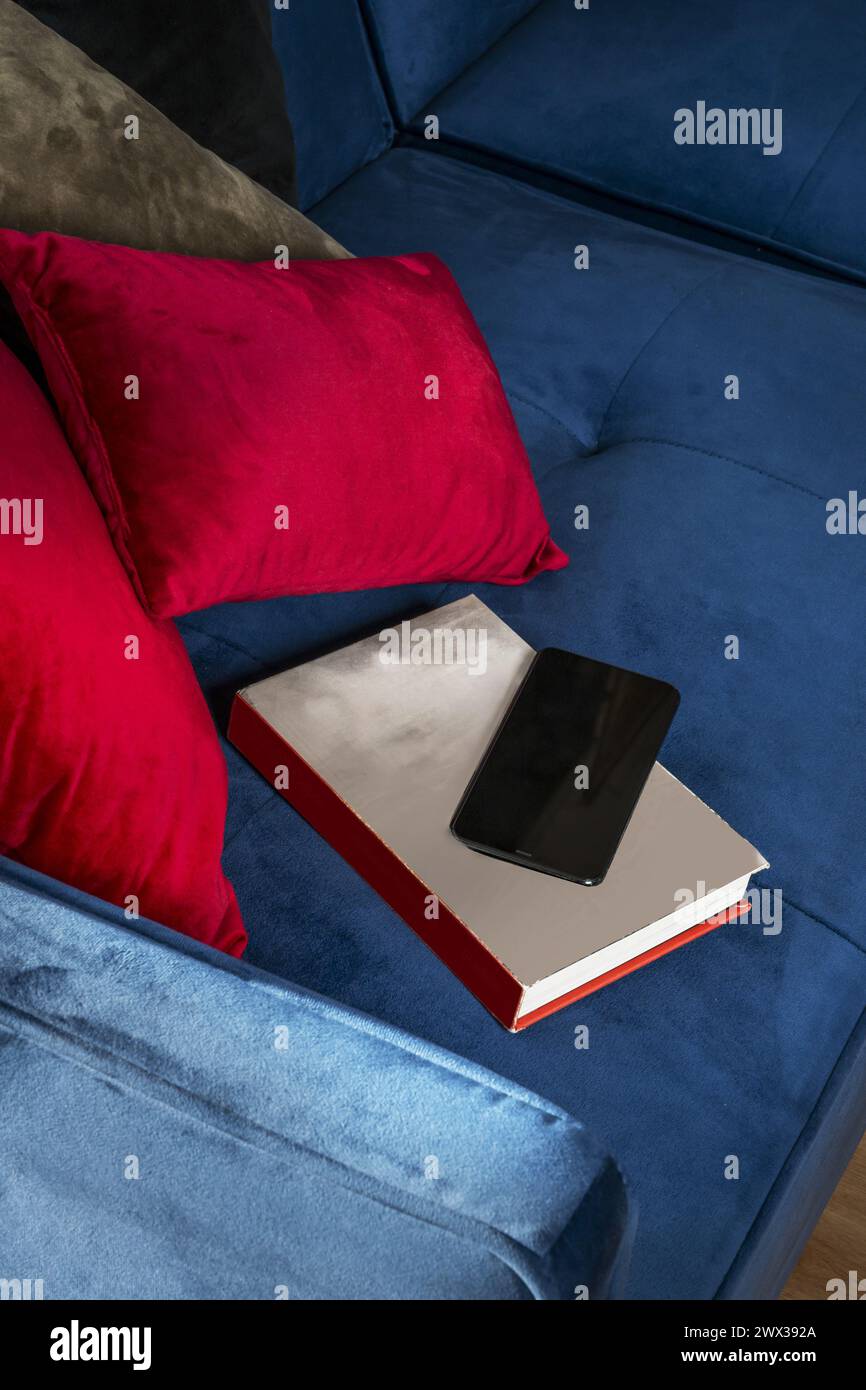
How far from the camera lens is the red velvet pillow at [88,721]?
27.4 inches

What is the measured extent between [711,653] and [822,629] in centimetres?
11

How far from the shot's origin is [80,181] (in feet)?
3.29

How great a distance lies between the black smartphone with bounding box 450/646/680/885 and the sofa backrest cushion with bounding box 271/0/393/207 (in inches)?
30.6

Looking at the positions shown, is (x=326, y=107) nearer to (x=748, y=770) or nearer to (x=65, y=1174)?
(x=748, y=770)

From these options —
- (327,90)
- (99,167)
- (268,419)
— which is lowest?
(268,419)

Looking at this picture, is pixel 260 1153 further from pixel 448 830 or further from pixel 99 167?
pixel 99 167

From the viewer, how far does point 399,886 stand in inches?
34.1

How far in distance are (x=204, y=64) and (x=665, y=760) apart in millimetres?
812

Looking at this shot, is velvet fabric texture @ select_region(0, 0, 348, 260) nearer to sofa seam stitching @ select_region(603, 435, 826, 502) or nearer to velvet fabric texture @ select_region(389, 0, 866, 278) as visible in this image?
sofa seam stitching @ select_region(603, 435, 826, 502)

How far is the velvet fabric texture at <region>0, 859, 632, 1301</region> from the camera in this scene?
20.9 inches

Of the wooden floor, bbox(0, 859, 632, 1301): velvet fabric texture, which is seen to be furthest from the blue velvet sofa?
the wooden floor

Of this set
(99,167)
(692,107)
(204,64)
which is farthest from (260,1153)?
(692,107)

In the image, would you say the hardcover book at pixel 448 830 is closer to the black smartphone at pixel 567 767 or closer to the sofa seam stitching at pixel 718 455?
the black smartphone at pixel 567 767
